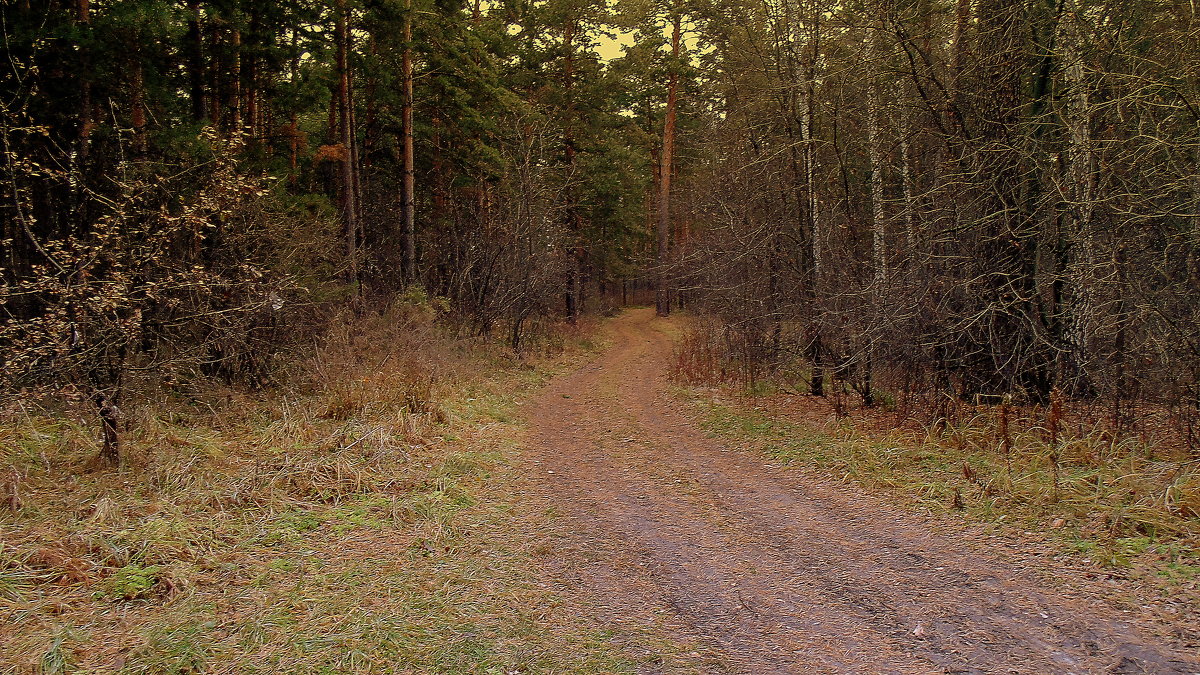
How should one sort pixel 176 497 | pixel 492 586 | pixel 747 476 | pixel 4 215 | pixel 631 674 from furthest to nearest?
pixel 4 215 → pixel 747 476 → pixel 176 497 → pixel 492 586 → pixel 631 674

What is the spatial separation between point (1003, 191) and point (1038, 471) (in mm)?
3366

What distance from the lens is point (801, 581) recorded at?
14.7ft

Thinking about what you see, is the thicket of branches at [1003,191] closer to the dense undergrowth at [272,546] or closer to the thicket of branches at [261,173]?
the dense undergrowth at [272,546]

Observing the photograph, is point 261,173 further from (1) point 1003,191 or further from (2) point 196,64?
(1) point 1003,191

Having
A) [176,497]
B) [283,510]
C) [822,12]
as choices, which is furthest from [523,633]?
[822,12]

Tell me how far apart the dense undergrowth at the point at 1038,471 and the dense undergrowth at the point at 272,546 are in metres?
3.64

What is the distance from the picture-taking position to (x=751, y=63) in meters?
10.9

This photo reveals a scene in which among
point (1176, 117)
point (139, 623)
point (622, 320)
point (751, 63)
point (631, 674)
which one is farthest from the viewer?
point (622, 320)

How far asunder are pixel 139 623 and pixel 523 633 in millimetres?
2420

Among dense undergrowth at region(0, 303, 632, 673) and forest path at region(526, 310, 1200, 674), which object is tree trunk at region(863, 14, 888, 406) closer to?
forest path at region(526, 310, 1200, 674)

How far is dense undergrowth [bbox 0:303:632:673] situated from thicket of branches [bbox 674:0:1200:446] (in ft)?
18.8

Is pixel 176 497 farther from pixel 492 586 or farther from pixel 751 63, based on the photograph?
pixel 751 63

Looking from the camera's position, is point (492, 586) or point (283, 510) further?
point (283, 510)

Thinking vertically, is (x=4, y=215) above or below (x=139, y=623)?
above
